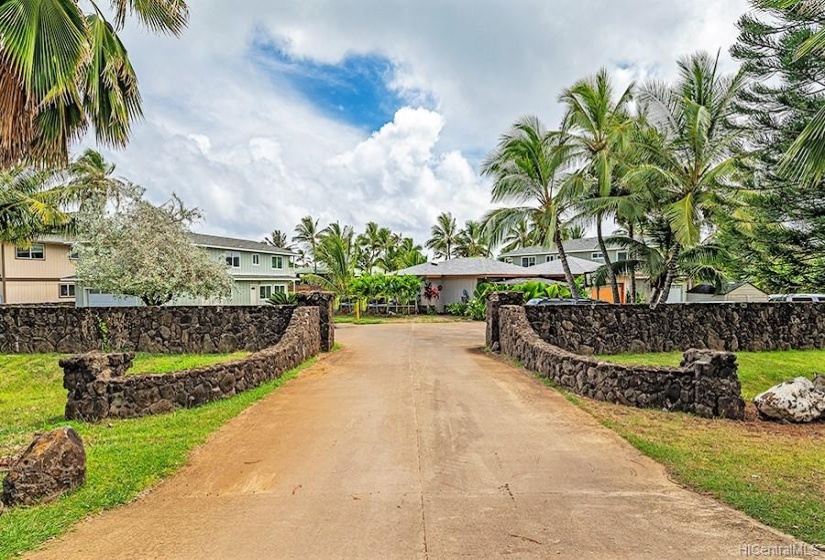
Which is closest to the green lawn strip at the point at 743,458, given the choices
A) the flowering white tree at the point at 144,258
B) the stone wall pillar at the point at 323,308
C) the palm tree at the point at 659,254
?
the stone wall pillar at the point at 323,308

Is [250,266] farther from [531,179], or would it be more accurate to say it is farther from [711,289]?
[711,289]

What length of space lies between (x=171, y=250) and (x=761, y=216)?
1815 centimetres

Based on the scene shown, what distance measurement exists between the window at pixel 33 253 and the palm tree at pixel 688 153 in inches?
1193

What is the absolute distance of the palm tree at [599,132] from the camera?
1706 cm

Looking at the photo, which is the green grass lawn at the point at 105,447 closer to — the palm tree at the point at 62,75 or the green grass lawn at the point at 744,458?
the palm tree at the point at 62,75

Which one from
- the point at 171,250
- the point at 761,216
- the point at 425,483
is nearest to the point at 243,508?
the point at 425,483

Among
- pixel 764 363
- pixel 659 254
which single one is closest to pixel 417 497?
pixel 764 363

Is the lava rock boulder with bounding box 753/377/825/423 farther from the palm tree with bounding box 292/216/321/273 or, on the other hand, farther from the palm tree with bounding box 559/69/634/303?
the palm tree with bounding box 292/216/321/273

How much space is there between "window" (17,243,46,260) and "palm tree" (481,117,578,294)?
83.1ft

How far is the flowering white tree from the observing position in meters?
18.0

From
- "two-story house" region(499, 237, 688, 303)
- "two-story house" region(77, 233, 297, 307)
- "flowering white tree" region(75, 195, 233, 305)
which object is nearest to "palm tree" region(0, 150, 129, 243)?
"flowering white tree" region(75, 195, 233, 305)

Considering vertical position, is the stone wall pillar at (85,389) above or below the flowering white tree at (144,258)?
below

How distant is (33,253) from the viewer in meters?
28.6

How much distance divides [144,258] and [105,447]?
44.7 ft
